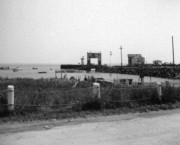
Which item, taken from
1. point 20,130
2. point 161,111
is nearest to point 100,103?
point 161,111

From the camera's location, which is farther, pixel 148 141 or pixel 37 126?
pixel 37 126

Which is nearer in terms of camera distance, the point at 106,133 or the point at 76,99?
the point at 106,133

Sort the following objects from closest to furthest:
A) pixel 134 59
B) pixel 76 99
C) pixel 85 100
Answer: pixel 85 100
pixel 76 99
pixel 134 59

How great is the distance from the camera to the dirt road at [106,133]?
16.6 ft

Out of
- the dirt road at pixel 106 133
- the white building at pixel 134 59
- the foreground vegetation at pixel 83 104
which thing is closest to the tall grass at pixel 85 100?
the foreground vegetation at pixel 83 104

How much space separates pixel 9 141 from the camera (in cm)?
510

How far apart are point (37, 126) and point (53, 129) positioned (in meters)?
0.68

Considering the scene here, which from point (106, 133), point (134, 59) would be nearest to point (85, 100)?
point (106, 133)

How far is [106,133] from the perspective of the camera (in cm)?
575

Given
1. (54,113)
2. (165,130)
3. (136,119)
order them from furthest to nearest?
(54,113) < (136,119) < (165,130)

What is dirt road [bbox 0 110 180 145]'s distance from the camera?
5.06 metres

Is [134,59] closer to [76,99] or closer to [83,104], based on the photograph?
[76,99]

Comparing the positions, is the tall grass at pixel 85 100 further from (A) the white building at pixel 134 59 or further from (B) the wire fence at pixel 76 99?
(A) the white building at pixel 134 59

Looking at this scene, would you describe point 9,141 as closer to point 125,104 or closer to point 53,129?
point 53,129
